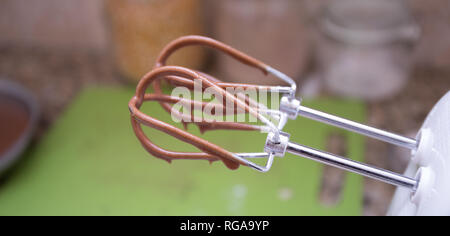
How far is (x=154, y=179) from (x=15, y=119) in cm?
29

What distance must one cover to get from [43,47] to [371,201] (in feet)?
2.78

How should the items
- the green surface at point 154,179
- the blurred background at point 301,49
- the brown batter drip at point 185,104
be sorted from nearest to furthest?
the brown batter drip at point 185,104, the green surface at point 154,179, the blurred background at point 301,49

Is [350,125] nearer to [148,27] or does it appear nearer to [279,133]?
Result: [279,133]

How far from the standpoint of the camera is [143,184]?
714 mm

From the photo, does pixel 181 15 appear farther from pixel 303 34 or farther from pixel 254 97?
pixel 254 97

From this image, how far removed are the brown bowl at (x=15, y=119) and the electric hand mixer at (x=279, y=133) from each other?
1.51ft

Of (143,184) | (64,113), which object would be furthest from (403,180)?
(64,113)

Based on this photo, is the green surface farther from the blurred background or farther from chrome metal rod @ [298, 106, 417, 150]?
chrome metal rod @ [298, 106, 417, 150]

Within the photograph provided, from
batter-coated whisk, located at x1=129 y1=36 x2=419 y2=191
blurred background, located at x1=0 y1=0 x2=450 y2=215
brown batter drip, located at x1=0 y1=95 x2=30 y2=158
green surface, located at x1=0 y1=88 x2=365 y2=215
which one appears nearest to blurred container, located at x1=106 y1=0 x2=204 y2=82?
blurred background, located at x1=0 y1=0 x2=450 y2=215

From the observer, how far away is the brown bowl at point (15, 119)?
700 mm

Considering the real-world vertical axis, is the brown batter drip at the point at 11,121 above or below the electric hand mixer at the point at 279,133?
above

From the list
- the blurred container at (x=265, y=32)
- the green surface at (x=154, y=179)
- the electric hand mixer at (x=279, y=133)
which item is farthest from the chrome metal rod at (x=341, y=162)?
the blurred container at (x=265, y=32)

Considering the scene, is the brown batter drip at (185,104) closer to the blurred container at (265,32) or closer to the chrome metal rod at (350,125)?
the chrome metal rod at (350,125)

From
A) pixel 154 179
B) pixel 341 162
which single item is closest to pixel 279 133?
pixel 341 162
